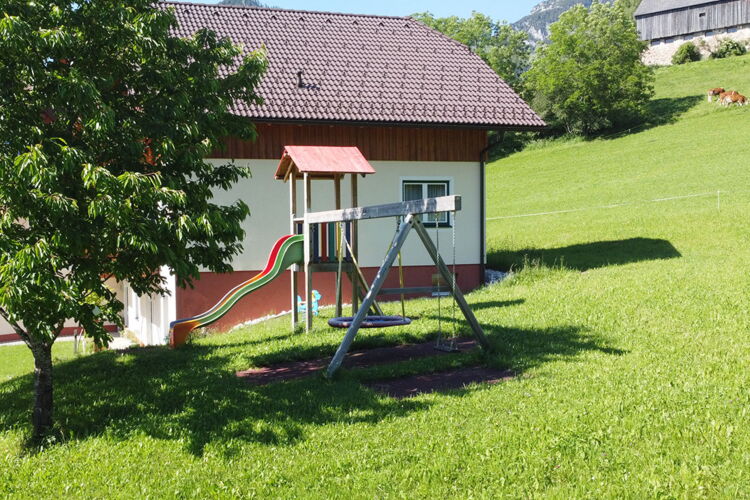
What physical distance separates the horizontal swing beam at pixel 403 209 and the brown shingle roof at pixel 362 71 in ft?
20.8

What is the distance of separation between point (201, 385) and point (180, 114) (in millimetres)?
3325

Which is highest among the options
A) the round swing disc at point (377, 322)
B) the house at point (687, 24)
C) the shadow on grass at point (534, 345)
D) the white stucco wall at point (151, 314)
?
the house at point (687, 24)

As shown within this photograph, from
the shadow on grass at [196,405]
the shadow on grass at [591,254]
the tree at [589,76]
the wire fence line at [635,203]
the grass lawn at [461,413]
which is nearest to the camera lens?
the grass lawn at [461,413]

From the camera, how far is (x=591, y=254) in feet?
A: 67.7

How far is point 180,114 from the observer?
847 cm

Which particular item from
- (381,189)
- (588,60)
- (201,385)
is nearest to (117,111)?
(201,385)

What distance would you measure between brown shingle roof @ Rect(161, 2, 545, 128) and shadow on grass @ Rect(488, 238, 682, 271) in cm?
374

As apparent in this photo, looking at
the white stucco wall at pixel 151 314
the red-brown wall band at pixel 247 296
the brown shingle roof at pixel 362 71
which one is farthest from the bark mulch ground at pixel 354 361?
the brown shingle roof at pixel 362 71

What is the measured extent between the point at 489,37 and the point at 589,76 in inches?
898

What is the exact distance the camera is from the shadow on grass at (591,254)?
62.5 ft

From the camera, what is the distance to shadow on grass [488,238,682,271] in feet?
62.5

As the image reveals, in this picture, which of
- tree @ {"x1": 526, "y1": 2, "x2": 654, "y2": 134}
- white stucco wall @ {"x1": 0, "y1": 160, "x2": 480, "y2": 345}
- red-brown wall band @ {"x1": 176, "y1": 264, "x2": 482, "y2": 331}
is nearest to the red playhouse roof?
white stucco wall @ {"x1": 0, "y1": 160, "x2": 480, "y2": 345}

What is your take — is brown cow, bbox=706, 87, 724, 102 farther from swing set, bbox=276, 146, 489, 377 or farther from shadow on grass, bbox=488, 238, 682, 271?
swing set, bbox=276, 146, 489, 377

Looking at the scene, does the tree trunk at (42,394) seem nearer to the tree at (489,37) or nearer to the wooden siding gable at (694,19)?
the tree at (489,37)
